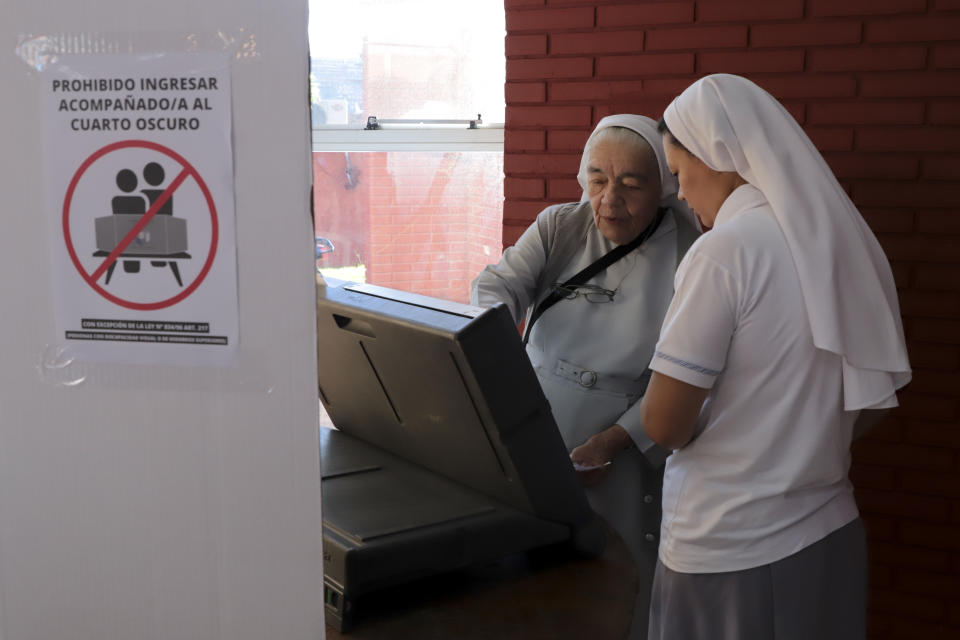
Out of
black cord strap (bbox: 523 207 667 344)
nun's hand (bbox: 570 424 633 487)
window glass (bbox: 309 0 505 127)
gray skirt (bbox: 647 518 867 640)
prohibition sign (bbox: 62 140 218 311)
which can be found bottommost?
gray skirt (bbox: 647 518 867 640)

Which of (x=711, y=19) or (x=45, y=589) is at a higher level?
(x=711, y=19)

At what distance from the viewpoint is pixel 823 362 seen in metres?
1.44

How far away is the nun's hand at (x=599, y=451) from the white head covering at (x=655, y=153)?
563 millimetres

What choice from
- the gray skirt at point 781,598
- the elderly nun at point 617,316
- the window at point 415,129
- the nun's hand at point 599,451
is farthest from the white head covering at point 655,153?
the window at point 415,129

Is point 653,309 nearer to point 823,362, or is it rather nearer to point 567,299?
point 567,299

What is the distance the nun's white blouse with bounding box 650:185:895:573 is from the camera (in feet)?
4.66

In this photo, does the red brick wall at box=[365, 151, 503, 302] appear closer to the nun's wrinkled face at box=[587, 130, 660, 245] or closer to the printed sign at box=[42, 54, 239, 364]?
the nun's wrinkled face at box=[587, 130, 660, 245]

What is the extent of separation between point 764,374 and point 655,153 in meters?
0.78

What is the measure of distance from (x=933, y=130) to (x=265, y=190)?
2206 millimetres

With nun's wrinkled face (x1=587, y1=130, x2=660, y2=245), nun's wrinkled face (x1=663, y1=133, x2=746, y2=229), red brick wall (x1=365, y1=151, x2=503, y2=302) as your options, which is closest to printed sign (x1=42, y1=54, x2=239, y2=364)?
nun's wrinkled face (x1=663, y1=133, x2=746, y2=229)

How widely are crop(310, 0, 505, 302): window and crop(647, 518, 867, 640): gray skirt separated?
1905mm

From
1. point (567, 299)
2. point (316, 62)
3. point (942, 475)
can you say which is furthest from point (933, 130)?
point (316, 62)

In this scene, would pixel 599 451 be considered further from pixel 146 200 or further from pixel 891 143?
pixel 146 200

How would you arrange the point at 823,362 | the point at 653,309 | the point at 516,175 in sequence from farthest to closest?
the point at 516,175 → the point at 653,309 → the point at 823,362
